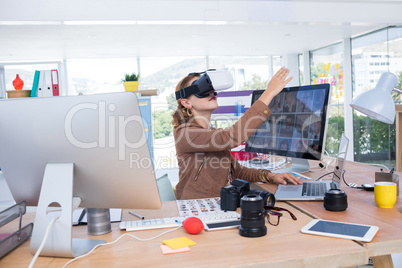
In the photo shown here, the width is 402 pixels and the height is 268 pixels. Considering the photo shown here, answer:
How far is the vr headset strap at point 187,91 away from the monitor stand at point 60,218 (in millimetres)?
907

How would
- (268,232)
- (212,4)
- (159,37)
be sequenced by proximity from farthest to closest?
(159,37) → (212,4) → (268,232)

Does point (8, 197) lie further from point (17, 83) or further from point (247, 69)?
point (247, 69)

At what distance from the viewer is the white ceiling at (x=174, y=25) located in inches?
183

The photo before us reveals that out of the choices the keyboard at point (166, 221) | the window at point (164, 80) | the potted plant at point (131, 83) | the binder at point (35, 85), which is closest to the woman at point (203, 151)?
the keyboard at point (166, 221)

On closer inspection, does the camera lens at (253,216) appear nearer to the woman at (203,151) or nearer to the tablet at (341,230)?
the tablet at (341,230)

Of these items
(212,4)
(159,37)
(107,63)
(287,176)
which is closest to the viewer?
(287,176)

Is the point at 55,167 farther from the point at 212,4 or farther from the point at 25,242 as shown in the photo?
the point at 212,4

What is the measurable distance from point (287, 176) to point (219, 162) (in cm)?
36

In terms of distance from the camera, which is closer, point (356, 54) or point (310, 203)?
point (310, 203)

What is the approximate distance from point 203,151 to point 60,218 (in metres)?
0.93

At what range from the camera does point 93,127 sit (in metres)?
1.01

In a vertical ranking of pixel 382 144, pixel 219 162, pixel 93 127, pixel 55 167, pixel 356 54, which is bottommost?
pixel 382 144

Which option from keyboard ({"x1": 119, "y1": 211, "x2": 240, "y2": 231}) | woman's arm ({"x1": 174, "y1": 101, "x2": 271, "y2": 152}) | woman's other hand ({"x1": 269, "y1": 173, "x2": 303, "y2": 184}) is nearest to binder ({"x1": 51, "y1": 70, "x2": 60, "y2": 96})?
woman's arm ({"x1": 174, "y1": 101, "x2": 271, "y2": 152})

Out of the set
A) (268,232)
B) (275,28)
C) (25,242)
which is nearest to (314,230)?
(268,232)
